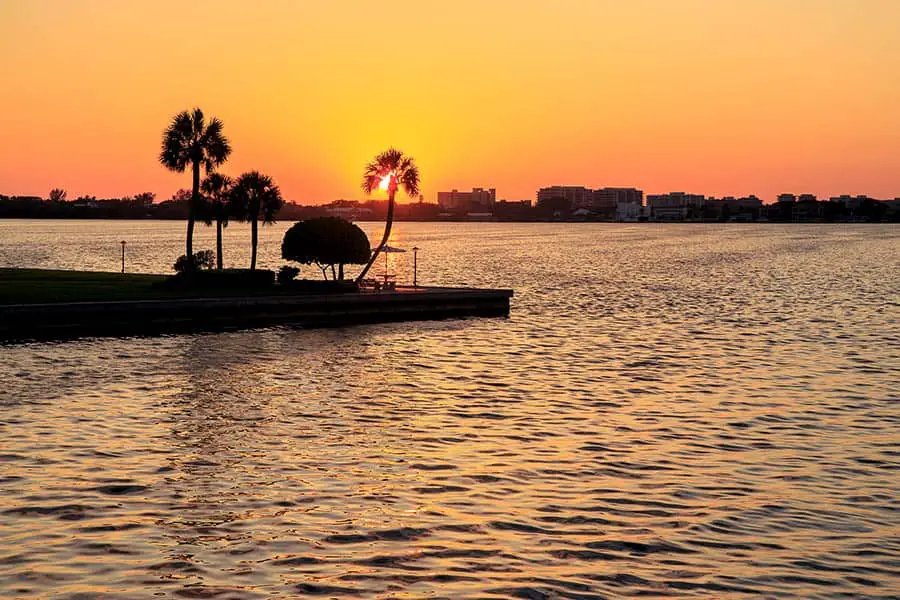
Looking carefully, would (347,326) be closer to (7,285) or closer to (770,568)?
(7,285)

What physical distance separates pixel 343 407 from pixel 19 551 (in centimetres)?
1573

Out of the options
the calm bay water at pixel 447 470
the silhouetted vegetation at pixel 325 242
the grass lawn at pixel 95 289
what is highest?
the silhouetted vegetation at pixel 325 242

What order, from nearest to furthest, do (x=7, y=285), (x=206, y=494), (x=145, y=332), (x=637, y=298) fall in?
1. (x=206, y=494)
2. (x=145, y=332)
3. (x=7, y=285)
4. (x=637, y=298)

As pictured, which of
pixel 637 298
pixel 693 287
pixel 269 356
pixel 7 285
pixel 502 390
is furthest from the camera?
pixel 693 287

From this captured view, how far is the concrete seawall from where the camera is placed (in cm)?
4706

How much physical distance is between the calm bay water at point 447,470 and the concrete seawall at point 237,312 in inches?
105

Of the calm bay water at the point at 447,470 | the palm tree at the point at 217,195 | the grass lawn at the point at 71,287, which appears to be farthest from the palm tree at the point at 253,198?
the calm bay water at the point at 447,470

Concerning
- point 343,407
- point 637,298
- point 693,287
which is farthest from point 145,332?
point 693,287

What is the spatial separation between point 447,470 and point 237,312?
34.1 m

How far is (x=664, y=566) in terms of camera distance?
15984 mm

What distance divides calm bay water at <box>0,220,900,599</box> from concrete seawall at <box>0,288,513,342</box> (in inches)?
105

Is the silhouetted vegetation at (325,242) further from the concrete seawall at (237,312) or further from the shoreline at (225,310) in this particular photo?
the concrete seawall at (237,312)

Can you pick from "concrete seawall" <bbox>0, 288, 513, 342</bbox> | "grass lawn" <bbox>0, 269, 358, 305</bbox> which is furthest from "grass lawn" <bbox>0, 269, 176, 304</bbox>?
"concrete seawall" <bbox>0, 288, 513, 342</bbox>

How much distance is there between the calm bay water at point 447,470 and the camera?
15609 mm
